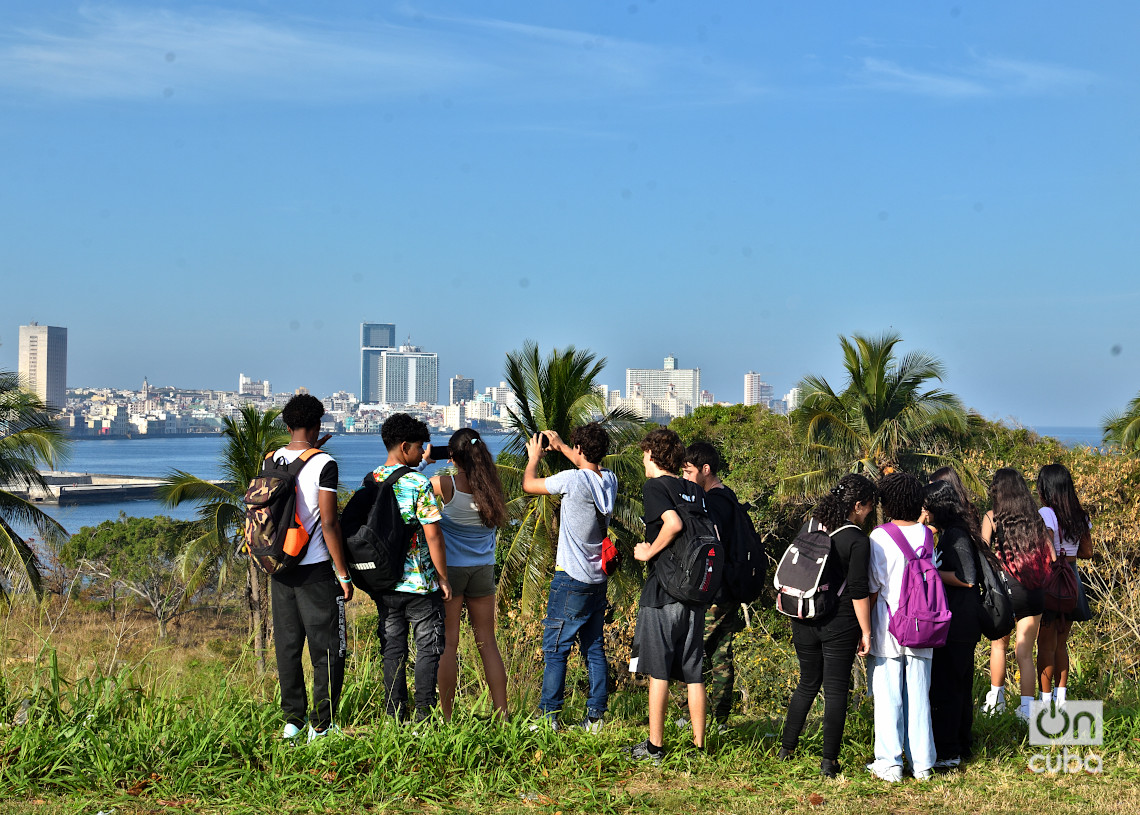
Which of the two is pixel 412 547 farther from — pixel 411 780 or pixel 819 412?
pixel 819 412

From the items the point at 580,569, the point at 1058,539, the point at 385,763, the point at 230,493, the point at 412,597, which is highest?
the point at 1058,539

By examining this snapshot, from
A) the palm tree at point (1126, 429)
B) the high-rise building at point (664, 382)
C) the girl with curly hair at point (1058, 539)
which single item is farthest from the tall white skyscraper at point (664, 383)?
the girl with curly hair at point (1058, 539)

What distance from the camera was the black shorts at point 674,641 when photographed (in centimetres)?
461

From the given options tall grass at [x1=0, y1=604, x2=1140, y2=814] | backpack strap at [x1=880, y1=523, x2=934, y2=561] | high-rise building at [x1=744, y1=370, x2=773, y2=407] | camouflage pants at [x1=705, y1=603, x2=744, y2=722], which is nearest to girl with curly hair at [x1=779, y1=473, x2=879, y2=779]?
backpack strap at [x1=880, y1=523, x2=934, y2=561]

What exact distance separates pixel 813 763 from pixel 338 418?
645ft

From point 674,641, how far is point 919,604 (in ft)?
3.74

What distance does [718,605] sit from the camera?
5.03 metres

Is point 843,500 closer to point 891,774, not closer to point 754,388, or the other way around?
point 891,774

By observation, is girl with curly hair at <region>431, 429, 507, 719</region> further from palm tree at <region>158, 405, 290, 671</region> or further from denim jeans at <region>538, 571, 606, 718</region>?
palm tree at <region>158, 405, 290, 671</region>

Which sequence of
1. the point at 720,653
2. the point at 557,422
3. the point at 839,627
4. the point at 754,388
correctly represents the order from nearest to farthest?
the point at 839,627, the point at 720,653, the point at 557,422, the point at 754,388

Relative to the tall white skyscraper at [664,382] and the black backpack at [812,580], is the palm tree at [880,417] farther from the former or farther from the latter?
the tall white skyscraper at [664,382]

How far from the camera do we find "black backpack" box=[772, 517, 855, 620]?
436cm

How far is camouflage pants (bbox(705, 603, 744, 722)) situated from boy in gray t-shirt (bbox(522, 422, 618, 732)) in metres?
0.58

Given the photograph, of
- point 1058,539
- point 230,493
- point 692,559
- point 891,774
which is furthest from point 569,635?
point 230,493
